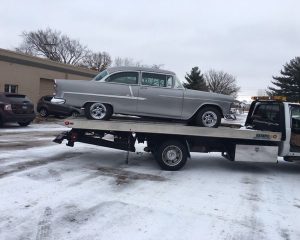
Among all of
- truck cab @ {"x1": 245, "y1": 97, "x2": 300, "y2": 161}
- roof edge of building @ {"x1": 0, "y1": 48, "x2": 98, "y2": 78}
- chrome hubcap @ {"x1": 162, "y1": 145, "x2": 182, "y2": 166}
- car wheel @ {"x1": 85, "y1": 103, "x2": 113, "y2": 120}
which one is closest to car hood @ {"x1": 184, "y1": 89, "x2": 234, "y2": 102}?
truck cab @ {"x1": 245, "y1": 97, "x2": 300, "y2": 161}

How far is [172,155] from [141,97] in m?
1.56

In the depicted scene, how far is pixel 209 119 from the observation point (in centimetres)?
1041

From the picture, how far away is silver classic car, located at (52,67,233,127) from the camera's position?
9836 millimetres

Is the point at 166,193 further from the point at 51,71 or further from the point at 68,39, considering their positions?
the point at 68,39

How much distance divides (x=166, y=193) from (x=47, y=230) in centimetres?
270

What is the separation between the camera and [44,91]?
3262cm

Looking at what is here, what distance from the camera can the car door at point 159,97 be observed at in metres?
10.1

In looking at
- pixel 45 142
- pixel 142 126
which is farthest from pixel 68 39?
pixel 142 126

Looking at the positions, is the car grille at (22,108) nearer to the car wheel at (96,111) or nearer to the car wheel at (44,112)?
the car wheel at (44,112)

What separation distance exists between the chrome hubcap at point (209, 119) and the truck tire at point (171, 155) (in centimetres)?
99

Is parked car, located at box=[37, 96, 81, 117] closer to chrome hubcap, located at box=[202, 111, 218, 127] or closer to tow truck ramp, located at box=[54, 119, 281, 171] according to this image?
tow truck ramp, located at box=[54, 119, 281, 171]

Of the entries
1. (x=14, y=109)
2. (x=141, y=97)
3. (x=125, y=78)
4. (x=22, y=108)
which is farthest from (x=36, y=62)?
(x=141, y=97)

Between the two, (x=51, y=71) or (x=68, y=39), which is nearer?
(x=51, y=71)

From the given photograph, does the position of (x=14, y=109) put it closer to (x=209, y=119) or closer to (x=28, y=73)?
(x=209, y=119)
